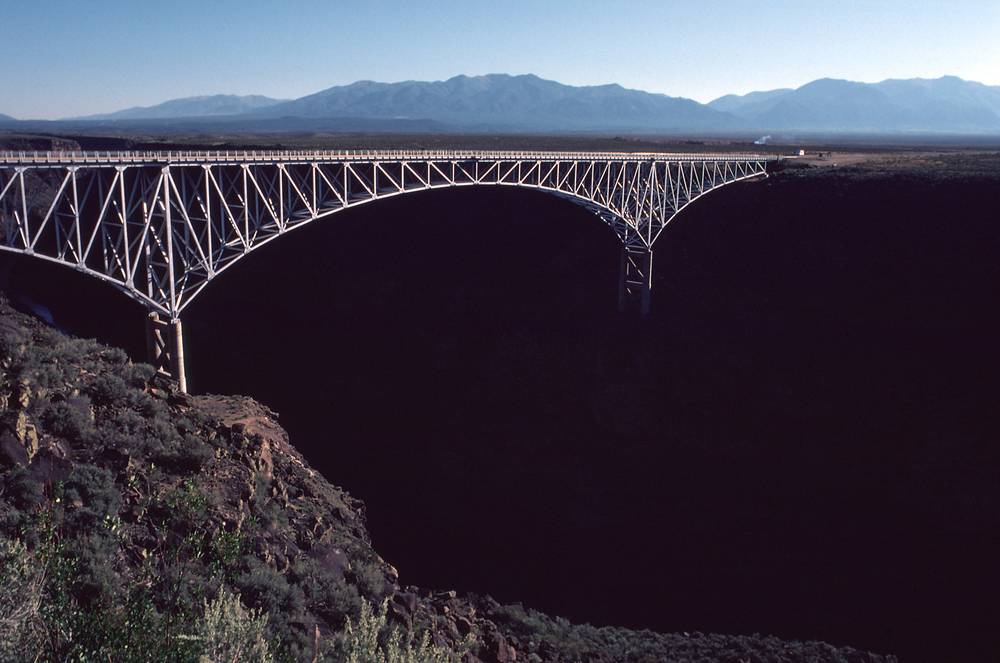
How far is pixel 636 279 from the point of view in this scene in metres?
44.5

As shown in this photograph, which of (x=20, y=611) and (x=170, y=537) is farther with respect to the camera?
(x=170, y=537)

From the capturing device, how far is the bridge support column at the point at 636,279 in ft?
140

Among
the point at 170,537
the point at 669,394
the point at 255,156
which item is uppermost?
the point at 255,156

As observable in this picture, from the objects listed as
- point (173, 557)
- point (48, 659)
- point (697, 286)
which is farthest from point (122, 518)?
point (697, 286)

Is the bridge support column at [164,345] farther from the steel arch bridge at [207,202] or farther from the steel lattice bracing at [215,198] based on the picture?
the steel lattice bracing at [215,198]

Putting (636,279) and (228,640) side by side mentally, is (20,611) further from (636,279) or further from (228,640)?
(636,279)

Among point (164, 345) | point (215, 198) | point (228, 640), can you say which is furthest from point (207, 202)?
point (215, 198)

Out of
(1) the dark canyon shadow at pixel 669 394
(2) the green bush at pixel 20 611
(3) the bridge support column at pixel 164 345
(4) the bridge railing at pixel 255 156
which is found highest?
(4) the bridge railing at pixel 255 156

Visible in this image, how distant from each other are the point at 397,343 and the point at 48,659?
37347 millimetres

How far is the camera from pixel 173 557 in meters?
12.6

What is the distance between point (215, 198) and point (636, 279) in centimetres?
2413

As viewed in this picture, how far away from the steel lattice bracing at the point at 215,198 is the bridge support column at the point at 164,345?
38 centimetres

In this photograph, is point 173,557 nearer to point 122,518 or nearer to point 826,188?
point 122,518

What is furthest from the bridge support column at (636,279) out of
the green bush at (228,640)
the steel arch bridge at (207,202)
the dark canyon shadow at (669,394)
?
the green bush at (228,640)
